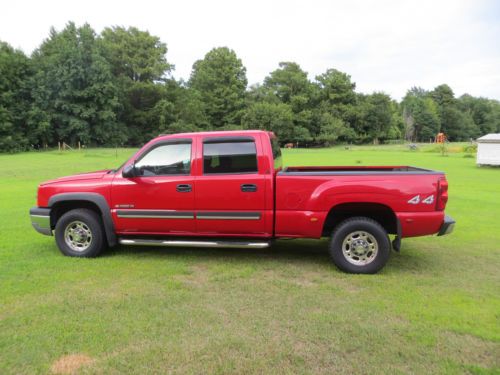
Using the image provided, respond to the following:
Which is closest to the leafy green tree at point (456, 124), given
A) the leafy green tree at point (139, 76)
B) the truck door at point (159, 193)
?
the leafy green tree at point (139, 76)

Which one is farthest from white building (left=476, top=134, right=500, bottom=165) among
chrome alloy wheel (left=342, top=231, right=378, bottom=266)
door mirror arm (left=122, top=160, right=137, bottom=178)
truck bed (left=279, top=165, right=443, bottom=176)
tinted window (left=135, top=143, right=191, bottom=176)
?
door mirror arm (left=122, top=160, right=137, bottom=178)

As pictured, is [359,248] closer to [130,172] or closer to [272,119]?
[130,172]

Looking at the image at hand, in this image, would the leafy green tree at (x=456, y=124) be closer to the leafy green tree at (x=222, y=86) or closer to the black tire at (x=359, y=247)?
the leafy green tree at (x=222, y=86)

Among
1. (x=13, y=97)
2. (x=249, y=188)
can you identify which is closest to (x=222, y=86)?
(x=13, y=97)

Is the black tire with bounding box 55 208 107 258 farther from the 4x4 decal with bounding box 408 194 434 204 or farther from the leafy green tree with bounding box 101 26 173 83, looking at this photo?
the leafy green tree with bounding box 101 26 173 83

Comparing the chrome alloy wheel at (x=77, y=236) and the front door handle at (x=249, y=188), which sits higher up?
the front door handle at (x=249, y=188)

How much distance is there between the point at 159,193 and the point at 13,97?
59.6m

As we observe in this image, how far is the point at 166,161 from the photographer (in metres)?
5.82

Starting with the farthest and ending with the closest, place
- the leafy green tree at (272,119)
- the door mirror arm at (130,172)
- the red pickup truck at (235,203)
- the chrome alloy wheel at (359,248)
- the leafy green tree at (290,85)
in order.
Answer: the leafy green tree at (290,85) < the leafy green tree at (272,119) < the door mirror arm at (130,172) < the chrome alloy wheel at (359,248) < the red pickup truck at (235,203)

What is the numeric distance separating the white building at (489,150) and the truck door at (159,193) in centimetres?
2208

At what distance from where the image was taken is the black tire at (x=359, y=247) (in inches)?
206

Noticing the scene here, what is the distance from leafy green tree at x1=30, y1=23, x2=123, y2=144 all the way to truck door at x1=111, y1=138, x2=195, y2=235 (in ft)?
182

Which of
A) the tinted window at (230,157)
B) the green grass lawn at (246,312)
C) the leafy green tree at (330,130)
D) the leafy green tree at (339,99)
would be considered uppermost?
the leafy green tree at (339,99)

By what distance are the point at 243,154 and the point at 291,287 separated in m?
1.93
